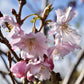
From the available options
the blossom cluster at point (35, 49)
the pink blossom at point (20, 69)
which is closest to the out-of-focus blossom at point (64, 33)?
the blossom cluster at point (35, 49)

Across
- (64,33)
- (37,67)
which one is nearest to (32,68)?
(37,67)

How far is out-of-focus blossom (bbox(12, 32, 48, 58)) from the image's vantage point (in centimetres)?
84

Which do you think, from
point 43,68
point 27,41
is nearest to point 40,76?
point 43,68

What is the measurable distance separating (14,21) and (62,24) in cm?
32

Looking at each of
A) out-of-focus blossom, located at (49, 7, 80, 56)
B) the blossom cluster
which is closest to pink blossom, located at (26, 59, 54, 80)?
the blossom cluster

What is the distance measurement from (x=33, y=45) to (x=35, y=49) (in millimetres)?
38

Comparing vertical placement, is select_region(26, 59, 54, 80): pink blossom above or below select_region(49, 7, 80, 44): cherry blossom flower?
below

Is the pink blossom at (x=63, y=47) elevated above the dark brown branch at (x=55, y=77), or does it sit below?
above

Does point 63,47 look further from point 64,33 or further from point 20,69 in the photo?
point 20,69

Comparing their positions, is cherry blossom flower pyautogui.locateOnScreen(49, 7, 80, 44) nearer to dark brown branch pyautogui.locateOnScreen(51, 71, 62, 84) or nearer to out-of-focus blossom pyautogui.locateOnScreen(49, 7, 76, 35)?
out-of-focus blossom pyautogui.locateOnScreen(49, 7, 76, 35)

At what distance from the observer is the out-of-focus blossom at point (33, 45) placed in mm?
841

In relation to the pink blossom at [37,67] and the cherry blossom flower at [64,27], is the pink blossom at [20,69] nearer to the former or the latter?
the pink blossom at [37,67]

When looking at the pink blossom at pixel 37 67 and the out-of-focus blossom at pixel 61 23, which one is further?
the out-of-focus blossom at pixel 61 23

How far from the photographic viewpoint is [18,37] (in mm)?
837
